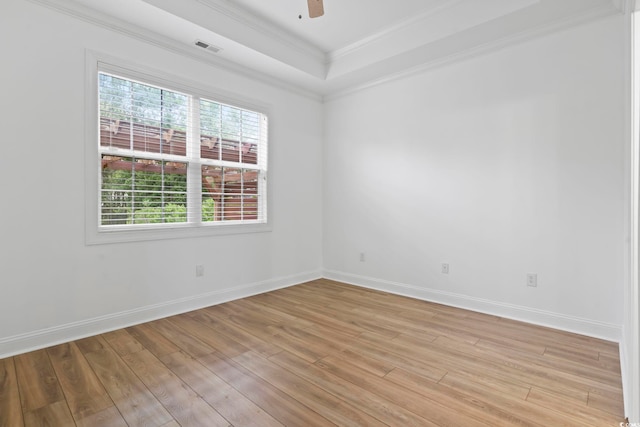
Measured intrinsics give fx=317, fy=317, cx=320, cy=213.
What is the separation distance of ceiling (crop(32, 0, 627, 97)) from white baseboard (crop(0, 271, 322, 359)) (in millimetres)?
2524

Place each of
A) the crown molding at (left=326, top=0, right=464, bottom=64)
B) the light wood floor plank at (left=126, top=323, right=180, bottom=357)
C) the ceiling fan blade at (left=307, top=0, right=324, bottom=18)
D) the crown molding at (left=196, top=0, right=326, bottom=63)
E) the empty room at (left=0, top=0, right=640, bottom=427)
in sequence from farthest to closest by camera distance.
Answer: the crown molding at (left=326, top=0, right=464, bottom=64), the crown molding at (left=196, top=0, right=326, bottom=63), the light wood floor plank at (left=126, top=323, right=180, bottom=357), the ceiling fan blade at (left=307, top=0, right=324, bottom=18), the empty room at (left=0, top=0, right=640, bottom=427)

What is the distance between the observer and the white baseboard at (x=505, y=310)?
2637mm

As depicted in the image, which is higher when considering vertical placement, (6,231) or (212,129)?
(212,129)

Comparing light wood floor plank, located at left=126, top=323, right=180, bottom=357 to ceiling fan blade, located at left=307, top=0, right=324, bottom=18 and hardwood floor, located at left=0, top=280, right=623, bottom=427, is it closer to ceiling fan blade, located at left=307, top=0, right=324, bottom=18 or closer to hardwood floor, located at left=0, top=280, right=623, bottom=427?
hardwood floor, located at left=0, top=280, right=623, bottom=427

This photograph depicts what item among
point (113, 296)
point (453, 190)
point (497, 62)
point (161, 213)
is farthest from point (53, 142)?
point (497, 62)

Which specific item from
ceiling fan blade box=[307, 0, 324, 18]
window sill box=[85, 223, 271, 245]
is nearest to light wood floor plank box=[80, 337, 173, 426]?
window sill box=[85, 223, 271, 245]

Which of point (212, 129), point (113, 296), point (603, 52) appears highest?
point (603, 52)

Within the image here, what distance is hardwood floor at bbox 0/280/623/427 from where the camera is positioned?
1.67 m

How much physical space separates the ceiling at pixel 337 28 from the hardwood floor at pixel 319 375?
266cm

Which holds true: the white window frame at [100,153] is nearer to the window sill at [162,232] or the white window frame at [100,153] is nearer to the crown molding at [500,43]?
the window sill at [162,232]

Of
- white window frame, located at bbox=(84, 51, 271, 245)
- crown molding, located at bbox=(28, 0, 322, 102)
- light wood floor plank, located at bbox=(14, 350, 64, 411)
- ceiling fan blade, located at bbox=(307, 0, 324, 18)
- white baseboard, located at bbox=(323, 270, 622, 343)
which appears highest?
crown molding, located at bbox=(28, 0, 322, 102)

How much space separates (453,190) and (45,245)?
12.4 ft

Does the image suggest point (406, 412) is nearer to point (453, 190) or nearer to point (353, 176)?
point (453, 190)

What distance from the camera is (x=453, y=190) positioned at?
11.4ft
